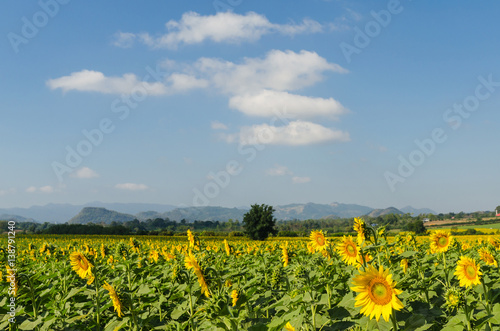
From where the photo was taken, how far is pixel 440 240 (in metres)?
6.07

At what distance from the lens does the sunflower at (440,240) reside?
601 cm

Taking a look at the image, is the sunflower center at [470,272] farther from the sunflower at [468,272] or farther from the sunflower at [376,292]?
the sunflower at [376,292]

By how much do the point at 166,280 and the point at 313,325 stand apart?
3066mm

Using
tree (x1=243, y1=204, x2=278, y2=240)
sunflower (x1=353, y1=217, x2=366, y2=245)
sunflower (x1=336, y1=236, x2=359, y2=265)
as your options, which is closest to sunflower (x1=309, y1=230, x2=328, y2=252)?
sunflower (x1=336, y1=236, x2=359, y2=265)

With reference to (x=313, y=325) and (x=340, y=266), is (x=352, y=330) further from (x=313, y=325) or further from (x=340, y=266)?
(x=340, y=266)

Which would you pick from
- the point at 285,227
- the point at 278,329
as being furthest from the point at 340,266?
the point at 285,227

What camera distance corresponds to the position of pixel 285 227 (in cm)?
11919

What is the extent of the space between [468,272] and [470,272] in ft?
0.10

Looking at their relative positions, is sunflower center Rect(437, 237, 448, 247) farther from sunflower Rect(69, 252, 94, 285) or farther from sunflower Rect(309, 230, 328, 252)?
sunflower Rect(69, 252, 94, 285)

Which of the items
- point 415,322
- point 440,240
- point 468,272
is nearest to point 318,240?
point 440,240

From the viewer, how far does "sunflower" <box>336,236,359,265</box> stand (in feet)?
15.9

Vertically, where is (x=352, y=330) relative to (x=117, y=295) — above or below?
below

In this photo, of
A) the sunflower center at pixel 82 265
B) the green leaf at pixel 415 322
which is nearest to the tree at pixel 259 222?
the sunflower center at pixel 82 265

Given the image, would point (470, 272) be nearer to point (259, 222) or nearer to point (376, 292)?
point (376, 292)
